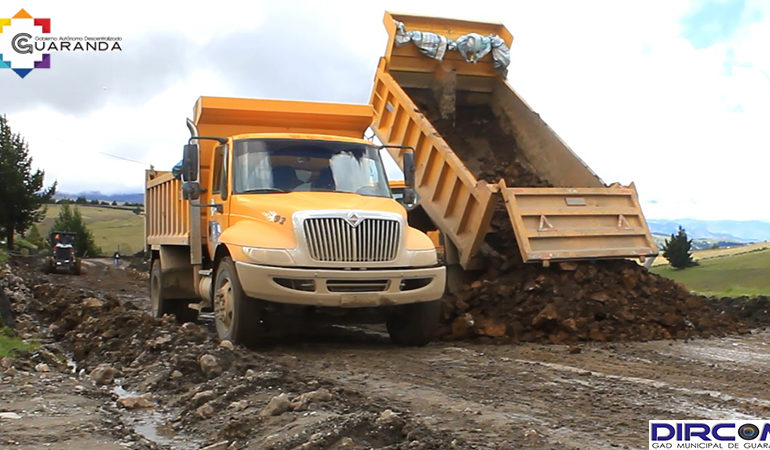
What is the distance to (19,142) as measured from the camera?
49.6m

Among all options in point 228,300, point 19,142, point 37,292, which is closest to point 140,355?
point 228,300

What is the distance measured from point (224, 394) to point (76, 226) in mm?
77995

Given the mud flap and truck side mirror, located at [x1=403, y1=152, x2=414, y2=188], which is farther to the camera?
the mud flap

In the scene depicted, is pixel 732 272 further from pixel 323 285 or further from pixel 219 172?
pixel 323 285

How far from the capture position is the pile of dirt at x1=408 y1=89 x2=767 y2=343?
27.9 feet

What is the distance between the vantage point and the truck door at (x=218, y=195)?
27.3 ft

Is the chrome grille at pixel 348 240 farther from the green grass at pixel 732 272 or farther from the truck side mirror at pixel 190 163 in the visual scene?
the green grass at pixel 732 272

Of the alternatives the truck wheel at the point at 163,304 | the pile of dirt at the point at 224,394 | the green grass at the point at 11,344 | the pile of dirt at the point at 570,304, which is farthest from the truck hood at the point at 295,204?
the truck wheel at the point at 163,304

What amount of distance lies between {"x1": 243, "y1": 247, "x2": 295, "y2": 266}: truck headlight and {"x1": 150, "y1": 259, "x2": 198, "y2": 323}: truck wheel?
10.9 ft

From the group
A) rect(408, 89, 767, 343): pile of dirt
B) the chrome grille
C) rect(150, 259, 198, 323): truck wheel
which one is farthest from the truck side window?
rect(408, 89, 767, 343): pile of dirt

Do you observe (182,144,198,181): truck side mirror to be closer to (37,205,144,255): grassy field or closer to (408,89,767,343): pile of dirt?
(408,89,767,343): pile of dirt

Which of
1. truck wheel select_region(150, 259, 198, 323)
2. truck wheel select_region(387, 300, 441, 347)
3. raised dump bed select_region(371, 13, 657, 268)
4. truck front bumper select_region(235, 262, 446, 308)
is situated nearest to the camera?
truck front bumper select_region(235, 262, 446, 308)

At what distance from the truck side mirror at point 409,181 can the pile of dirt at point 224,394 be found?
8.55 feet

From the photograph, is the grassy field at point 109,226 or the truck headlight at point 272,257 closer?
the truck headlight at point 272,257
